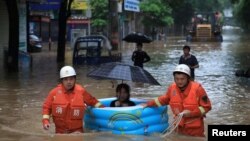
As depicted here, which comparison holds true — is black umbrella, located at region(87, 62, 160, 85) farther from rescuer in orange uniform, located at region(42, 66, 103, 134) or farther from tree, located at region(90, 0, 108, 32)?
tree, located at region(90, 0, 108, 32)

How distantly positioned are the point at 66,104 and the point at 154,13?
61.6m

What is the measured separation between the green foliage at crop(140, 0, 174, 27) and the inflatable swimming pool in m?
59.4

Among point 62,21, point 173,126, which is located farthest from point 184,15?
point 173,126

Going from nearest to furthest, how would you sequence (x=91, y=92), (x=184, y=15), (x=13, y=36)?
(x=91, y=92) → (x=13, y=36) → (x=184, y=15)

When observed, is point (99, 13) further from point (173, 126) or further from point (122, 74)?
point (173, 126)

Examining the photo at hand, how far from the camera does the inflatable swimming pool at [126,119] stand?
28.2ft

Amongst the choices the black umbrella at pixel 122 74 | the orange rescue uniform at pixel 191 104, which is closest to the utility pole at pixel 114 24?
the black umbrella at pixel 122 74

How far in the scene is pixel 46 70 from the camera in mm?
23812

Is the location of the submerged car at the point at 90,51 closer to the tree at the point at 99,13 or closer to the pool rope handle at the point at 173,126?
the pool rope handle at the point at 173,126

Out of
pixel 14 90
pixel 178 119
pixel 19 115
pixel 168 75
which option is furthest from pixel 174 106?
pixel 168 75

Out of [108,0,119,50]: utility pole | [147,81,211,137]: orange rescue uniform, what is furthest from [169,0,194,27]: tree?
[147,81,211,137]: orange rescue uniform

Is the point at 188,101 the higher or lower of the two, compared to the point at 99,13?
lower

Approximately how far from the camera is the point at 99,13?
59.3m

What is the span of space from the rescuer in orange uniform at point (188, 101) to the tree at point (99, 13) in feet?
167
